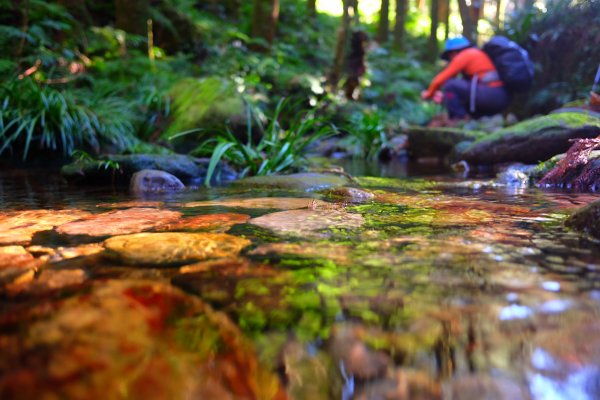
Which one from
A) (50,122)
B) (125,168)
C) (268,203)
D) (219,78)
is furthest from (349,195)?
(219,78)

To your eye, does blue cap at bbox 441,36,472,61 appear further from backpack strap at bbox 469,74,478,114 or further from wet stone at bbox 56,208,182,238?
wet stone at bbox 56,208,182,238

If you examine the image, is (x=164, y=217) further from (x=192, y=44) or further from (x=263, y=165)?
(x=192, y=44)

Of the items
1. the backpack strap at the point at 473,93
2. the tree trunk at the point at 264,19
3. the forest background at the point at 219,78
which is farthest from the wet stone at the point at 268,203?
the tree trunk at the point at 264,19

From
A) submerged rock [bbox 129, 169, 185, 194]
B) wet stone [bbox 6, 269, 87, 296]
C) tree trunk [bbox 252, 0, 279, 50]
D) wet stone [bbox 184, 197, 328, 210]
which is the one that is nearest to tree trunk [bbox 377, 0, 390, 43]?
tree trunk [bbox 252, 0, 279, 50]

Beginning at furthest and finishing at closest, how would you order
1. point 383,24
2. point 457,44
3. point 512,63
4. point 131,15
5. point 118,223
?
point 383,24 → point 131,15 → point 457,44 → point 512,63 → point 118,223

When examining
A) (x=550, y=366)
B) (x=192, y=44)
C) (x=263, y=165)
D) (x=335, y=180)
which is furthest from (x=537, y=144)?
(x=192, y=44)

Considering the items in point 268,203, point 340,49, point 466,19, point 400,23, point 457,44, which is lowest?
point 268,203

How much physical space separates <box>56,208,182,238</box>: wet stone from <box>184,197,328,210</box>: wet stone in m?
0.31

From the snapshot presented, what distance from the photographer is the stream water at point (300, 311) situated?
596 millimetres

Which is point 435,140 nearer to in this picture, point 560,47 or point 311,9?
point 560,47

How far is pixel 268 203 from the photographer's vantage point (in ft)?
6.96

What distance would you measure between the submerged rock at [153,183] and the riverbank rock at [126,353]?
88.7 inches

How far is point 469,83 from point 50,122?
6977mm

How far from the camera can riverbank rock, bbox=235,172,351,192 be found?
286 cm
